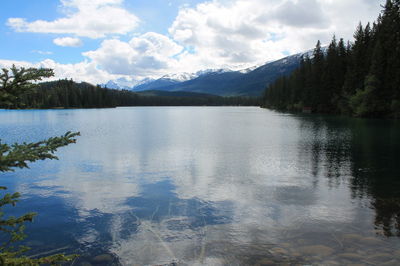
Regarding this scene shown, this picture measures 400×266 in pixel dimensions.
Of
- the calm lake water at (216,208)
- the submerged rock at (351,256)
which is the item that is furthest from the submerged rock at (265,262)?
the submerged rock at (351,256)

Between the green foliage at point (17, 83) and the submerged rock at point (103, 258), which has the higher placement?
the green foliage at point (17, 83)

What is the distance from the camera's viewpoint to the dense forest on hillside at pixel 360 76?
68.1 m

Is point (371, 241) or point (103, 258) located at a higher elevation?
point (371, 241)

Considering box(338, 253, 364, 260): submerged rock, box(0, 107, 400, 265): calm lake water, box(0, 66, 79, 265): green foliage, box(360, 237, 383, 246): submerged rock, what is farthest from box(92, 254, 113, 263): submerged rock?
box(360, 237, 383, 246): submerged rock

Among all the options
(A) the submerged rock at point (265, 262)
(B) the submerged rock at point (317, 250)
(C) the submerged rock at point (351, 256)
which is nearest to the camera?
(A) the submerged rock at point (265, 262)

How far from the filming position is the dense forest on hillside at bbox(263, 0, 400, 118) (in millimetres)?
68125

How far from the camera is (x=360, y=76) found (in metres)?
81.3

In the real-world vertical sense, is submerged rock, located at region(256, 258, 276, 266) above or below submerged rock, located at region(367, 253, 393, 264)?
below

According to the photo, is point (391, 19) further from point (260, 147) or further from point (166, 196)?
point (166, 196)

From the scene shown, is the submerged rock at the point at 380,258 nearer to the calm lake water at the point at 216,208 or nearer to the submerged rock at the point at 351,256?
the calm lake water at the point at 216,208

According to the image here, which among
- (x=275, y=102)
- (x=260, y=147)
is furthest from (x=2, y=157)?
(x=275, y=102)

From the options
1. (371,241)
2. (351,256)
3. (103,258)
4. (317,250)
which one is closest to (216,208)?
(317,250)

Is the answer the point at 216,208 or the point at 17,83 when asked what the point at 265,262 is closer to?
the point at 216,208

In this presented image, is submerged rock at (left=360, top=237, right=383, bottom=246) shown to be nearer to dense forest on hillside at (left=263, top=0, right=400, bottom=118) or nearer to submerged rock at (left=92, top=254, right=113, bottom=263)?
submerged rock at (left=92, top=254, right=113, bottom=263)
